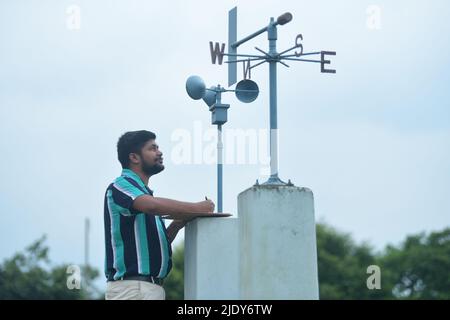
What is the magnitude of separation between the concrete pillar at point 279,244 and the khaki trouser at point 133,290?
992 mm

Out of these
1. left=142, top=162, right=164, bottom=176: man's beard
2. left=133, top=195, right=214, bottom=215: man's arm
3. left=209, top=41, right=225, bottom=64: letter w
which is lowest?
left=133, top=195, right=214, bottom=215: man's arm

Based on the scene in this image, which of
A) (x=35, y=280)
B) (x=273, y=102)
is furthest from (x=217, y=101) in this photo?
(x=35, y=280)

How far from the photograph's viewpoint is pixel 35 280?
45.7 meters

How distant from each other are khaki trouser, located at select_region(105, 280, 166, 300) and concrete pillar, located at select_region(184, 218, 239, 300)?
38 centimetres

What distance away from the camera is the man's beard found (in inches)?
400

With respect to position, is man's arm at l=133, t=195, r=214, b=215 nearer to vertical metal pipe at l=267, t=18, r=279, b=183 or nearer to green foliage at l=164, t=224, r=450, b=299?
vertical metal pipe at l=267, t=18, r=279, b=183

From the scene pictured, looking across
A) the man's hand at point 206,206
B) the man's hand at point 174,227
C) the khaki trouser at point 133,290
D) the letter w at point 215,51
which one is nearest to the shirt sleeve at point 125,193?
the man's hand at point 206,206

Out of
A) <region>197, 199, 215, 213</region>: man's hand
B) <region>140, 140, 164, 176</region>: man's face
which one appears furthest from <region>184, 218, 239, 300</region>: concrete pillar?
<region>140, 140, 164, 176</region>: man's face

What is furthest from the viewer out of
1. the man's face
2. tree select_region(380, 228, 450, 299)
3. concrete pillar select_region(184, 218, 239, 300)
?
tree select_region(380, 228, 450, 299)

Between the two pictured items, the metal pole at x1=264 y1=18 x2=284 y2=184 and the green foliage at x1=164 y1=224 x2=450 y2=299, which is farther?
the green foliage at x1=164 y1=224 x2=450 y2=299

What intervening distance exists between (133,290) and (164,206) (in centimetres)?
70

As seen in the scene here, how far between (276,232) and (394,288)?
153 feet
